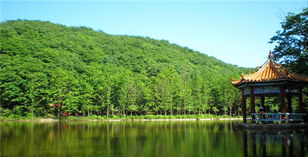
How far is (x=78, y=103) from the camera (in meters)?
48.6

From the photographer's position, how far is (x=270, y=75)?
18.8 meters

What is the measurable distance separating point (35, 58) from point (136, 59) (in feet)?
120

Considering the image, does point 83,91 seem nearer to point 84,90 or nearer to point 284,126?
point 84,90

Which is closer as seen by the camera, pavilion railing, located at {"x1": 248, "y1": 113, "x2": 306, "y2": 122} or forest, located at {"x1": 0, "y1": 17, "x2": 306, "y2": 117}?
pavilion railing, located at {"x1": 248, "y1": 113, "x2": 306, "y2": 122}

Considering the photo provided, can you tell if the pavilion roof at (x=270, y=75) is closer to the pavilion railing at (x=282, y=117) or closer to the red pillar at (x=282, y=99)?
the red pillar at (x=282, y=99)

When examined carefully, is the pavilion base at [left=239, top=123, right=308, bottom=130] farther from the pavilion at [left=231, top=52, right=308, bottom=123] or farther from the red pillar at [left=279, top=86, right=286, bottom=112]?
the red pillar at [left=279, top=86, right=286, bottom=112]

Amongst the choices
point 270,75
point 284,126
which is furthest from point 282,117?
point 270,75

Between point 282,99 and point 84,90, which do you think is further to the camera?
point 84,90

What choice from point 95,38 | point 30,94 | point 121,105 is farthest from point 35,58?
point 95,38

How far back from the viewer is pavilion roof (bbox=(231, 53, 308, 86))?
17969mm

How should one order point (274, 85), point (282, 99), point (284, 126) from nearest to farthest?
1. point (284, 126)
2. point (282, 99)
3. point (274, 85)

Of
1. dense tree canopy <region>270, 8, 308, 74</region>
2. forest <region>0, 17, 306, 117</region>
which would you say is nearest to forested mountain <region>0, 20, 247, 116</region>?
forest <region>0, 17, 306, 117</region>

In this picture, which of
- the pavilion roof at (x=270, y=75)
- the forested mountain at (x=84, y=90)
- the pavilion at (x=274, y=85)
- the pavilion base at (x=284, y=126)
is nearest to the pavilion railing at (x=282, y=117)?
the pavilion at (x=274, y=85)

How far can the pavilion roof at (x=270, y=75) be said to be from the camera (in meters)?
18.0
